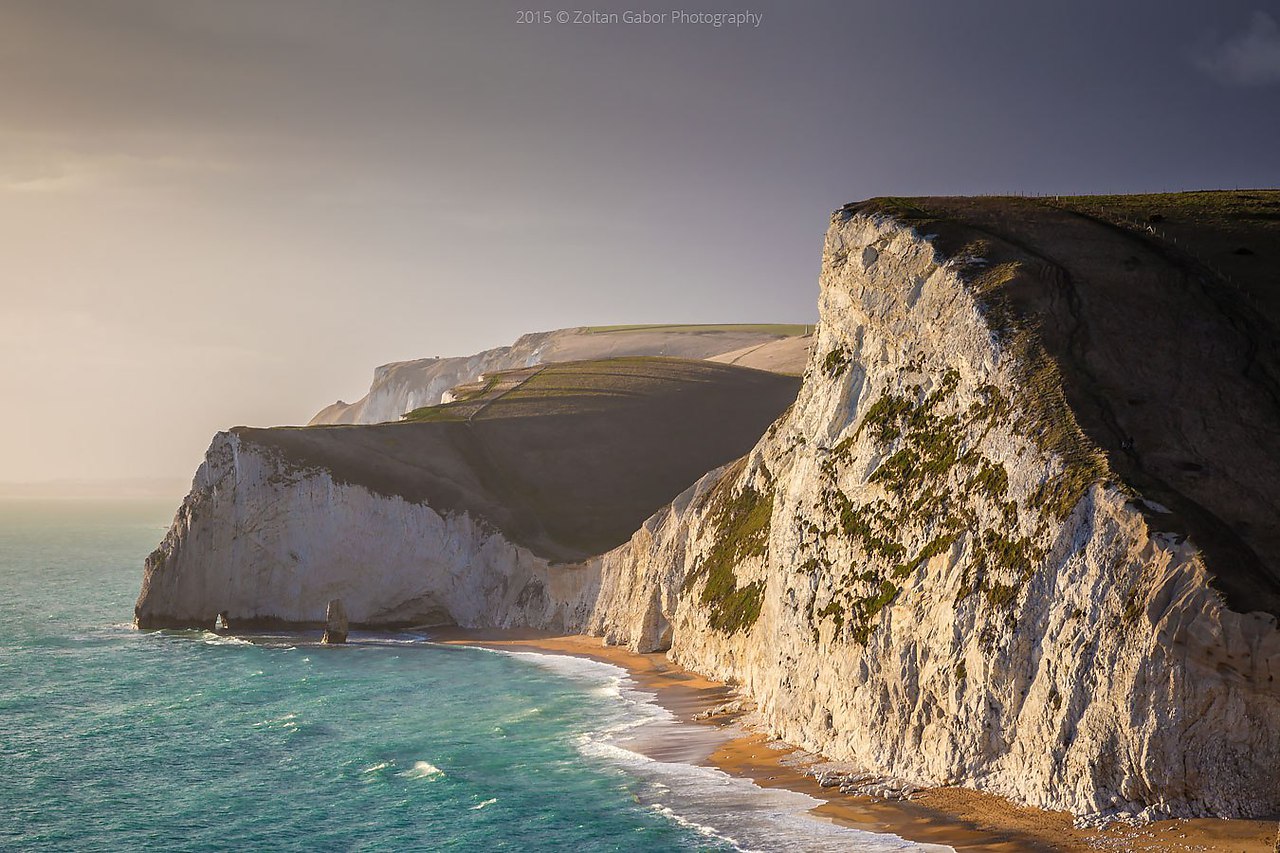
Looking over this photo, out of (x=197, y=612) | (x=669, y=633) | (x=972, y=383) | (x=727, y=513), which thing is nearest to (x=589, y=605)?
(x=669, y=633)

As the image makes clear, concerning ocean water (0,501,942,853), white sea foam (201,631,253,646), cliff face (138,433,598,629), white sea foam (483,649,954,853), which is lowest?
white sea foam (201,631,253,646)

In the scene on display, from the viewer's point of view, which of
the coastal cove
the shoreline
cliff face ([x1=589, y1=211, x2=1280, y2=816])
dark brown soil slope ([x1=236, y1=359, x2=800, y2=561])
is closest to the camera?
the shoreline

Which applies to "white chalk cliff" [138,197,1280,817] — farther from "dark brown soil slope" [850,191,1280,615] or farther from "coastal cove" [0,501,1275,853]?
"coastal cove" [0,501,1275,853]

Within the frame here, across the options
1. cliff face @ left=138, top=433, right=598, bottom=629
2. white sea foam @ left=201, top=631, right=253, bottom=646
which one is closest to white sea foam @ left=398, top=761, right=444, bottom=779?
white sea foam @ left=201, top=631, right=253, bottom=646

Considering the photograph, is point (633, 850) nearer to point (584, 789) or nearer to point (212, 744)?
point (584, 789)

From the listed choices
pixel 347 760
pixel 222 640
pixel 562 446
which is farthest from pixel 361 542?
pixel 347 760

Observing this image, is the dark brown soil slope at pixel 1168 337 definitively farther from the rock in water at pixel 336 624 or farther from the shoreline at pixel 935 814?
the rock in water at pixel 336 624
